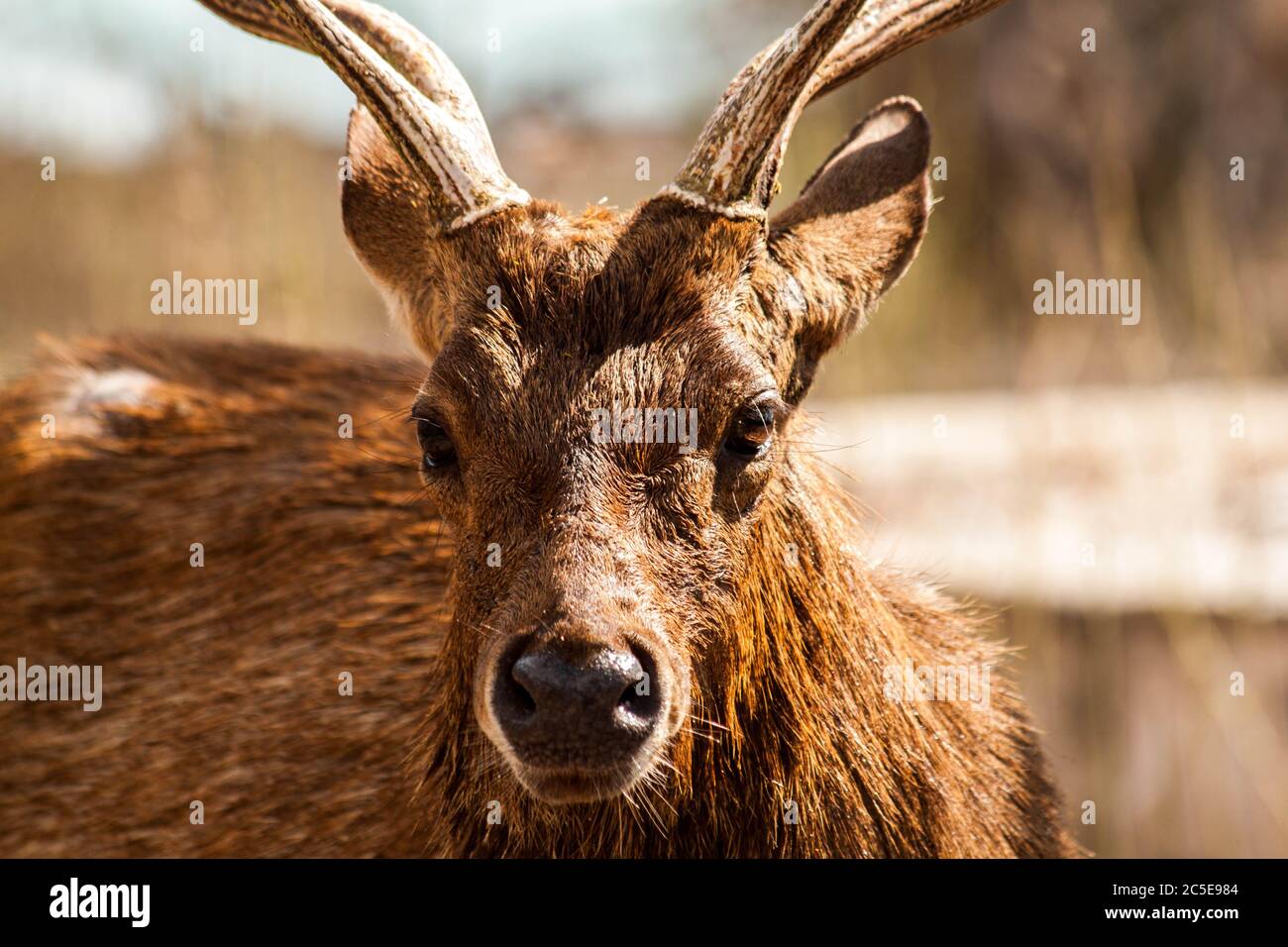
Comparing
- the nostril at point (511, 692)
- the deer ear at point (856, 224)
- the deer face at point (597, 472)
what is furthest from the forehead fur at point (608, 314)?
the nostril at point (511, 692)

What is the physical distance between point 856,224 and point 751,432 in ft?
3.37

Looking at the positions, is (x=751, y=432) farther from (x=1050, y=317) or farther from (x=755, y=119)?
(x=1050, y=317)

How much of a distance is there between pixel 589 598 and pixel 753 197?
137 centimetres

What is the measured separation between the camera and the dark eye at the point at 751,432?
150 inches

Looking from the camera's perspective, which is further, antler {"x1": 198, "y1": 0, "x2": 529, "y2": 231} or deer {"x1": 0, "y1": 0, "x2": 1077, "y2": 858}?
antler {"x1": 198, "y1": 0, "x2": 529, "y2": 231}

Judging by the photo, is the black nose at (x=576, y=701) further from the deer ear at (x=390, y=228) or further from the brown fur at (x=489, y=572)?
the deer ear at (x=390, y=228)

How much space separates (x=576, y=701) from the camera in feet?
10.9

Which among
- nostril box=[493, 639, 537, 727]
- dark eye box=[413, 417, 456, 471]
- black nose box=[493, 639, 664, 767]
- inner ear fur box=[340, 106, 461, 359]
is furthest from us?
inner ear fur box=[340, 106, 461, 359]

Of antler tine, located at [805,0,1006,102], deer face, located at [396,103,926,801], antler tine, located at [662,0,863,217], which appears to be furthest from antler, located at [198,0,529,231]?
antler tine, located at [805,0,1006,102]

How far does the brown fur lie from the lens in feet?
12.3

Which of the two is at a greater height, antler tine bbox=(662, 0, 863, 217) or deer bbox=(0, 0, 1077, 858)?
antler tine bbox=(662, 0, 863, 217)

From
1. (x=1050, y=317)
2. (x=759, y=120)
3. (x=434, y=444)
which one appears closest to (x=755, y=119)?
(x=759, y=120)

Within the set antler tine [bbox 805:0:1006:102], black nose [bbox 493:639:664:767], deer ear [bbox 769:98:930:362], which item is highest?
antler tine [bbox 805:0:1006:102]

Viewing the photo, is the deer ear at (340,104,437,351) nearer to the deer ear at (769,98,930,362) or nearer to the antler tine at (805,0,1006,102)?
the deer ear at (769,98,930,362)
